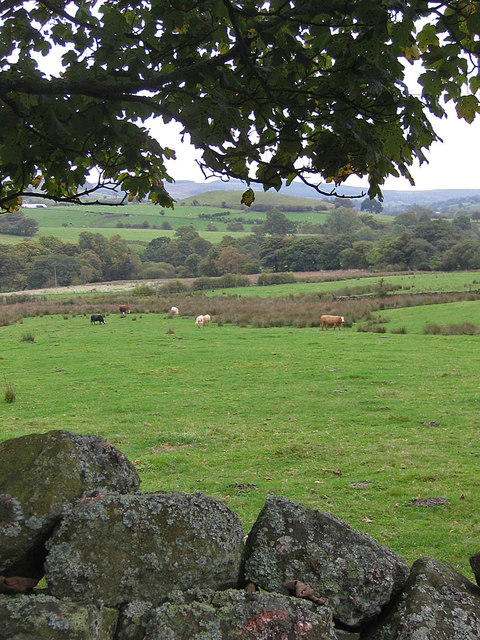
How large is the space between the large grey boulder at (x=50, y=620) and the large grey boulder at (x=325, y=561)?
118 cm

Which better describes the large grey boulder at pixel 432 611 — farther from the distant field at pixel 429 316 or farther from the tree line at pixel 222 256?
the tree line at pixel 222 256

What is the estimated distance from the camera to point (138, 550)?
3.61 metres

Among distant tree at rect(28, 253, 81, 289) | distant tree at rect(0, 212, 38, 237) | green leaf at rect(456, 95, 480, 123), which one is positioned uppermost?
distant tree at rect(0, 212, 38, 237)

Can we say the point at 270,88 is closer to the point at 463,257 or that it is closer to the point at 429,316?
the point at 429,316

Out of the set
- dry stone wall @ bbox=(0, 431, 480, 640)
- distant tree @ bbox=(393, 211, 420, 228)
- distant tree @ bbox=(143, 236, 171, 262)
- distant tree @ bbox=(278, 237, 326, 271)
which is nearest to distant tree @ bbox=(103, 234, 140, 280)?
distant tree @ bbox=(143, 236, 171, 262)

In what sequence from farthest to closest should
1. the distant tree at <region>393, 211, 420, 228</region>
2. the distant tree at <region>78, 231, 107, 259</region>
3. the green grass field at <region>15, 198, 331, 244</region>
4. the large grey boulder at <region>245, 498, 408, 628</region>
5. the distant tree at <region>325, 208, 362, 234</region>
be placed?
the distant tree at <region>393, 211, 420, 228</region>, the distant tree at <region>325, 208, 362, 234</region>, the green grass field at <region>15, 198, 331, 244</region>, the distant tree at <region>78, 231, 107, 259</region>, the large grey boulder at <region>245, 498, 408, 628</region>

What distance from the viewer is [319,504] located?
8852 mm

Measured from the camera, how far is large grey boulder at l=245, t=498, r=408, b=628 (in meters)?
3.78

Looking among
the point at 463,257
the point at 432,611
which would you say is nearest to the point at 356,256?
the point at 463,257

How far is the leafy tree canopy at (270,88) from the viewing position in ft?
14.2

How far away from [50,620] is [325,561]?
1.84 metres

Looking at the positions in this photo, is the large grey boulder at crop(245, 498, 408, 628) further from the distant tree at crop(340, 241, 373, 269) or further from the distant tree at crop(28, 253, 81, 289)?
the distant tree at crop(28, 253, 81, 289)

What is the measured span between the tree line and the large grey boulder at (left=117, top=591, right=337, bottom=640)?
281 ft

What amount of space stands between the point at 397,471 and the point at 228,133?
786 centimetres
